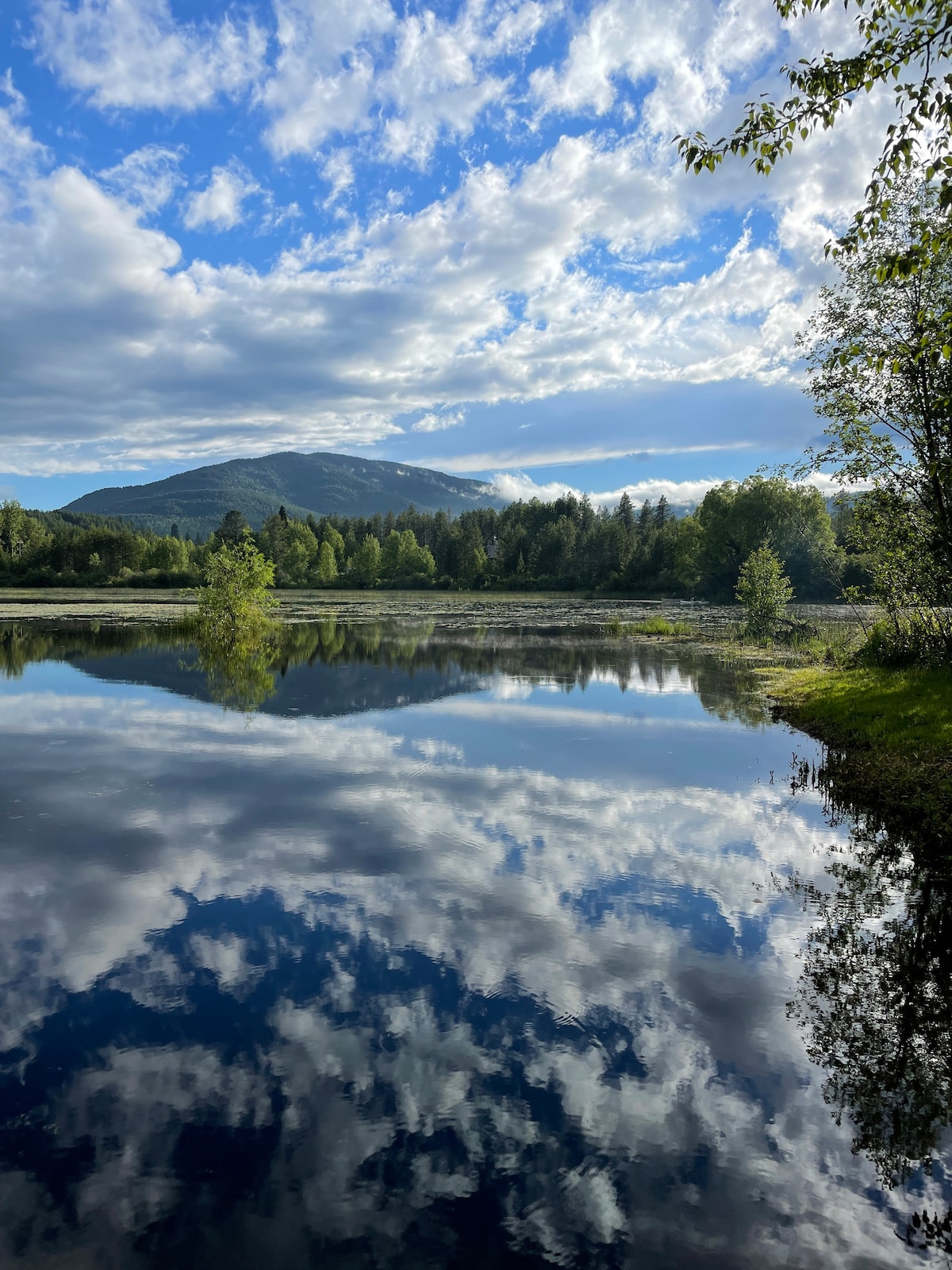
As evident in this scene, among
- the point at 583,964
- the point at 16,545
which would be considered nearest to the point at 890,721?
the point at 583,964

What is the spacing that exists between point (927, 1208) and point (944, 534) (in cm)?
1427

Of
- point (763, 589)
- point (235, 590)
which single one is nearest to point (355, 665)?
point (235, 590)

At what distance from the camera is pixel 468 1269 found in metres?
4.70

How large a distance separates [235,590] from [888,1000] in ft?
157

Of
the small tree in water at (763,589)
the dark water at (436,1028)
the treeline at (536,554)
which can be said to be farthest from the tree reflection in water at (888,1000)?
the treeline at (536,554)

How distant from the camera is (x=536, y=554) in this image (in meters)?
170

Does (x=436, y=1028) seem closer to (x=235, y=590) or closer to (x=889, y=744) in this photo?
(x=889, y=744)

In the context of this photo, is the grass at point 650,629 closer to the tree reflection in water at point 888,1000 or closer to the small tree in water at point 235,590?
the small tree in water at point 235,590

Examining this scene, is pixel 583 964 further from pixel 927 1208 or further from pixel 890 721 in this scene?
pixel 890 721

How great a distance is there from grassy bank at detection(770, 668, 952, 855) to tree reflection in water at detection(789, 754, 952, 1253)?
2.64 feet

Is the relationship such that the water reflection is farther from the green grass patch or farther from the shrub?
the shrub

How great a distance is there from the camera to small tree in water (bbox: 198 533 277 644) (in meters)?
50.4

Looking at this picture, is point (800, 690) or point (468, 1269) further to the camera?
point (800, 690)

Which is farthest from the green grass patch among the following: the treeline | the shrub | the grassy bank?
the treeline
